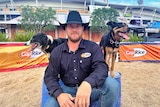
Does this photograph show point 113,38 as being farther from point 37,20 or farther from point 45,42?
point 37,20

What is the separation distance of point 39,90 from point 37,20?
30.7 meters

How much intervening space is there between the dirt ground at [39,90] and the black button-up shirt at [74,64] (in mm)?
2240

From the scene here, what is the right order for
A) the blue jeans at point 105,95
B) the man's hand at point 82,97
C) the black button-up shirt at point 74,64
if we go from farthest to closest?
1. the black button-up shirt at point 74,64
2. the blue jeans at point 105,95
3. the man's hand at point 82,97

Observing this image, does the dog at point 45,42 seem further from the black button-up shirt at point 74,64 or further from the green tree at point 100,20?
the green tree at point 100,20

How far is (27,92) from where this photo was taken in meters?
4.66

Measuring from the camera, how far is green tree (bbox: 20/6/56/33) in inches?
1312

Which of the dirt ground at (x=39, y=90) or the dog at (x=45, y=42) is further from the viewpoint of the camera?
the dirt ground at (x=39, y=90)

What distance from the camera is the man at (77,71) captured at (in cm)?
173

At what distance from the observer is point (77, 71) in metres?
1.88

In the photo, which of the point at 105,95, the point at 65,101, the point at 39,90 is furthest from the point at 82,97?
the point at 39,90

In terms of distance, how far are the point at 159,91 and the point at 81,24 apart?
357 centimetres

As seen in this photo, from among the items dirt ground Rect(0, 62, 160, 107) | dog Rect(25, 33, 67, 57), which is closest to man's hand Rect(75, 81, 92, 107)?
dog Rect(25, 33, 67, 57)

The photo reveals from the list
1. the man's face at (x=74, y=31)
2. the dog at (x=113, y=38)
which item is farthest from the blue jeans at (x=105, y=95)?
the dog at (x=113, y=38)


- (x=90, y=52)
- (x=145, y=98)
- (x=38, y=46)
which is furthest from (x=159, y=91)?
(x=90, y=52)
